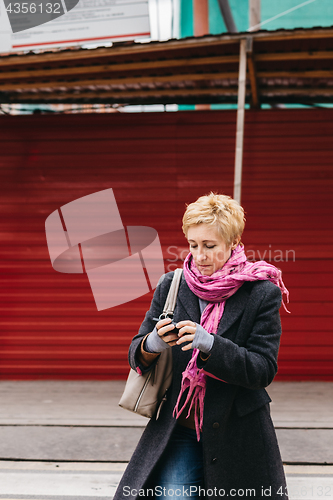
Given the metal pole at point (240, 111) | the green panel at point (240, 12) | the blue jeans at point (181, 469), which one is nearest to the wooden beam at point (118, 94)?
the metal pole at point (240, 111)

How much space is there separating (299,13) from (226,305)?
27.2 ft

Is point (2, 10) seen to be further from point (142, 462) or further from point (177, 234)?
point (142, 462)

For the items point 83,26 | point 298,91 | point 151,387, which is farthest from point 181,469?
point 298,91

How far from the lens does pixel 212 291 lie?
74.7 inches

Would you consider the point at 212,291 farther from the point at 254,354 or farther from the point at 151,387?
the point at 151,387

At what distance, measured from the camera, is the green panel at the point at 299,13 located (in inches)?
318

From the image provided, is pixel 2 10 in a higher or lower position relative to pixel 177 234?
higher

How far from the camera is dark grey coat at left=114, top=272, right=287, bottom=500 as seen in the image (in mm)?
1741

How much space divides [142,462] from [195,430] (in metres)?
0.29

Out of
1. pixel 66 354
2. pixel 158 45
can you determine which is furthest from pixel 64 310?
pixel 158 45

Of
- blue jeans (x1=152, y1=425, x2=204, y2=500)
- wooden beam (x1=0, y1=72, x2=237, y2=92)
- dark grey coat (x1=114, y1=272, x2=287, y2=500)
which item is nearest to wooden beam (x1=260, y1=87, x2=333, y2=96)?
wooden beam (x1=0, y1=72, x2=237, y2=92)

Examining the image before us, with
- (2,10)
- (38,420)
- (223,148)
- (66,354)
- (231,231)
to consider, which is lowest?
(66,354)

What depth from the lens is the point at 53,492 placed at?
3.33 meters

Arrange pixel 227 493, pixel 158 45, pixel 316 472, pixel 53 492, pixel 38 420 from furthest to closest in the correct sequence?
1. pixel 38 420
2. pixel 158 45
3. pixel 316 472
4. pixel 53 492
5. pixel 227 493
